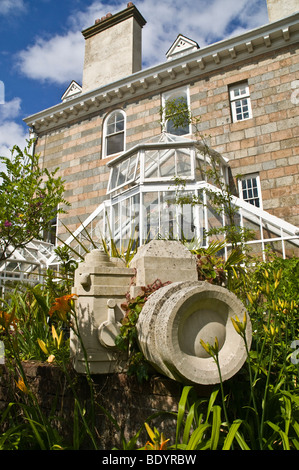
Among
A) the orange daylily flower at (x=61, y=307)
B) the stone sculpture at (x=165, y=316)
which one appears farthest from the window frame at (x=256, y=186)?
the orange daylily flower at (x=61, y=307)

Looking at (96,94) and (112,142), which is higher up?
(96,94)

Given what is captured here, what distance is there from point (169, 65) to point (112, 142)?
310 cm

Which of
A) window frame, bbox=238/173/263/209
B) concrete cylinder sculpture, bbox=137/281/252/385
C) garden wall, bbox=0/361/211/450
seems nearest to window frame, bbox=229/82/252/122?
window frame, bbox=238/173/263/209

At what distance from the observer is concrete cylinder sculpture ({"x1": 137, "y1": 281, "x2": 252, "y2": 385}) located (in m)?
2.13

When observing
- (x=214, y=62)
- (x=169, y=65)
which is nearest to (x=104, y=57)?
(x=169, y=65)

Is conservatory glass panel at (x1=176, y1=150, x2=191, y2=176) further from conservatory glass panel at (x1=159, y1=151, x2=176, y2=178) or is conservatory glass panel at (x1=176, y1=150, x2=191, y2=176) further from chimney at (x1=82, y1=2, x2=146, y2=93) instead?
chimney at (x1=82, y1=2, x2=146, y2=93)

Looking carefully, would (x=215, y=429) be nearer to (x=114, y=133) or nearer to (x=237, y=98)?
(x=237, y=98)

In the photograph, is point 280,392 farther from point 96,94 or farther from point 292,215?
point 96,94

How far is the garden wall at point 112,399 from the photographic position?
2.39 m

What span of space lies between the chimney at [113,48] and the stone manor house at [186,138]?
0.17 feet

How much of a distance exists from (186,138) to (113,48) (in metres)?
6.54

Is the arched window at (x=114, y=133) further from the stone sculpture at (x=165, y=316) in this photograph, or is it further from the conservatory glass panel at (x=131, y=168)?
the stone sculpture at (x=165, y=316)

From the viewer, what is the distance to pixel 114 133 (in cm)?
1143

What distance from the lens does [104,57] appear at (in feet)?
43.4
